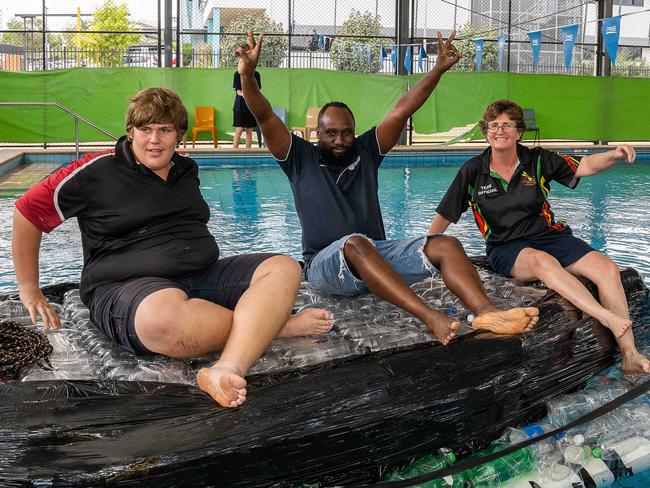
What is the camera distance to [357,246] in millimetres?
3523

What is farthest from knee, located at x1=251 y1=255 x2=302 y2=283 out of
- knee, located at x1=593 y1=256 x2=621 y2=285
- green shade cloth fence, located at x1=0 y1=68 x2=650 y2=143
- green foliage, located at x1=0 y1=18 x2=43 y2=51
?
green foliage, located at x1=0 y1=18 x2=43 y2=51

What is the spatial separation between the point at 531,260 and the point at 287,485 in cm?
188

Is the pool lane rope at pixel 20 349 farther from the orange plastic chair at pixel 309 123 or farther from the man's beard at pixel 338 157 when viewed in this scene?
the orange plastic chair at pixel 309 123

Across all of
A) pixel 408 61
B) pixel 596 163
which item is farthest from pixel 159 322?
pixel 408 61

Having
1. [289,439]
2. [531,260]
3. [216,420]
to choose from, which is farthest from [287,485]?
[531,260]

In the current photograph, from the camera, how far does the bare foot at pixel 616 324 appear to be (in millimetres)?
3566

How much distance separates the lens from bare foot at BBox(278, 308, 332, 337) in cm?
328

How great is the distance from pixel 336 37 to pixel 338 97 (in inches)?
70.6

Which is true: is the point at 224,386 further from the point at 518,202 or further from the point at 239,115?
the point at 239,115

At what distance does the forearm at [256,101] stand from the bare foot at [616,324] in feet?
6.03

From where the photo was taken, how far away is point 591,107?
16.6 metres

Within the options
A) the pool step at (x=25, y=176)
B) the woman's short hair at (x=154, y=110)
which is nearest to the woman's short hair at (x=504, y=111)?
the woman's short hair at (x=154, y=110)

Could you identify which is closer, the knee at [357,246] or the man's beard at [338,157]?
the knee at [357,246]

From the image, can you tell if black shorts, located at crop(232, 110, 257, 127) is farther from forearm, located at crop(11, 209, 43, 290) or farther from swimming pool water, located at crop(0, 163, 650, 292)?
forearm, located at crop(11, 209, 43, 290)
